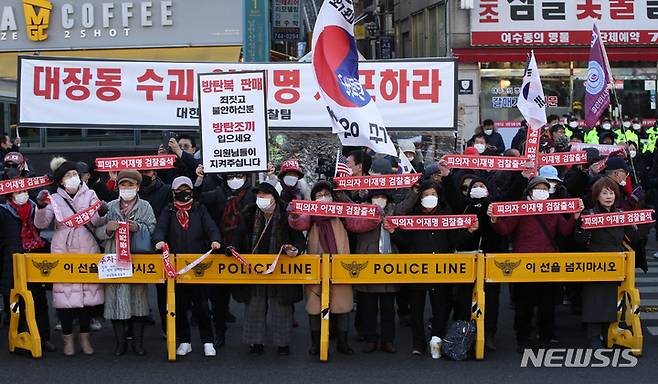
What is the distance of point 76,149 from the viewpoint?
19094 mm

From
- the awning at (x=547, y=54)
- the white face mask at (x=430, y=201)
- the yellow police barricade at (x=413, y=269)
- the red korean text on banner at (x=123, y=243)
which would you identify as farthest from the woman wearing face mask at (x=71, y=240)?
the awning at (x=547, y=54)

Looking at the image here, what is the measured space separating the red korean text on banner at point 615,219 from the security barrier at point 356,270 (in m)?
0.27

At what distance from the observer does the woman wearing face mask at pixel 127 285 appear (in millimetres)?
8750

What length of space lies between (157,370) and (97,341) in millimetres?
1453

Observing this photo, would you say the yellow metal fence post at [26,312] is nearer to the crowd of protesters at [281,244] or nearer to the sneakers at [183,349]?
the crowd of protesters at [281,244]

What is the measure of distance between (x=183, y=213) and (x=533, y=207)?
3.15 m

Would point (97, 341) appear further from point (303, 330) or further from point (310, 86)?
point (310, 86)

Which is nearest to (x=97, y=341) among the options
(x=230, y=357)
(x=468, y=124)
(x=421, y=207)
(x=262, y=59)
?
(x=230, y=357)

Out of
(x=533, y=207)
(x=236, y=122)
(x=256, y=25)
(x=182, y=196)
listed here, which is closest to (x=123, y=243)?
(x=182, y=196)

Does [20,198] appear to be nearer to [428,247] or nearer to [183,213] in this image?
[183,213]

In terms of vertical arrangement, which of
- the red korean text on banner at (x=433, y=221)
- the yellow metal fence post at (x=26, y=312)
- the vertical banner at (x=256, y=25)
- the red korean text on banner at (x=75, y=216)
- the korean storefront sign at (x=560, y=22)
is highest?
the korean storefront sign at (x=560, y=22)

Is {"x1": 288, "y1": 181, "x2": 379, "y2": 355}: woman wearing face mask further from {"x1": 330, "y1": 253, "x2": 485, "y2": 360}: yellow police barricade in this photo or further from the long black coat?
the long black coat

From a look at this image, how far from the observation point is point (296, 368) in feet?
27.7

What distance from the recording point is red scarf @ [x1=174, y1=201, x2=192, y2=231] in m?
8.91
